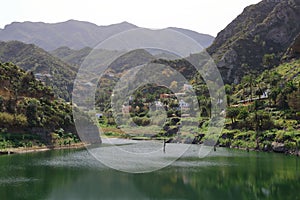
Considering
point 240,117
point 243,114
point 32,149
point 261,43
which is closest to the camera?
point 32,149

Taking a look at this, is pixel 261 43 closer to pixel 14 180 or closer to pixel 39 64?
pixel 39 64

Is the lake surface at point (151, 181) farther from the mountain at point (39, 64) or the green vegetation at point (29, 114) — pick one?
the mountain at point (39, 64)

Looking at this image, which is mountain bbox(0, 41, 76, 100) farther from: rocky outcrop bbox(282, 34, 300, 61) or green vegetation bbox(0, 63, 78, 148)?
rocky outcrop bbox(282, 34, 300, 61)

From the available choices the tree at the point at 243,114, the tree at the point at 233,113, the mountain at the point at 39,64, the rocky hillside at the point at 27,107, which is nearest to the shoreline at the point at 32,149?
the rocky hillside at the point at 27,107

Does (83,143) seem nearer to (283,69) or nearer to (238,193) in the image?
(238,193)

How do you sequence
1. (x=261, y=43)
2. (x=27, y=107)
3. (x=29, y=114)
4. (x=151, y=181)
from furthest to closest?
(x=261, y=43) → (x=27, y=107) → (x=29, y=114) → (x=151, y=181)

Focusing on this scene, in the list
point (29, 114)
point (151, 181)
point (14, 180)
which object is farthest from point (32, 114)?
point (151, 181)
